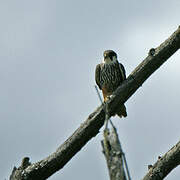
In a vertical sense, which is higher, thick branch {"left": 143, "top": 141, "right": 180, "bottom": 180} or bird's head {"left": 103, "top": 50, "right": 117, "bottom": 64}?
bird's head {"left": 103, "top": 50, "right": 117, "bottom": 64}

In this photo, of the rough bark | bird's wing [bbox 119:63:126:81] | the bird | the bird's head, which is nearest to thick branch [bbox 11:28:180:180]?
the rough bark

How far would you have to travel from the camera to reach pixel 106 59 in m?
11.7

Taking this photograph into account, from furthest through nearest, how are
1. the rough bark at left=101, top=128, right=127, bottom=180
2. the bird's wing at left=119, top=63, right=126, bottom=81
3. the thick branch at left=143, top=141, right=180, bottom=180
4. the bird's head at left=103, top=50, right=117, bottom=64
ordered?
the bird's head at left=103, top=50, right=117, bottom=64 → the bird's wing at left=119, top=63, right=126, bottom=81 → the thick branch at left=143, top=141, right=180, bottom=180 → the rough bark at left=101, top=128, right=127, bottom=180

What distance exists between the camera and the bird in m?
11.1

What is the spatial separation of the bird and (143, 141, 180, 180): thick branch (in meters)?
4.08

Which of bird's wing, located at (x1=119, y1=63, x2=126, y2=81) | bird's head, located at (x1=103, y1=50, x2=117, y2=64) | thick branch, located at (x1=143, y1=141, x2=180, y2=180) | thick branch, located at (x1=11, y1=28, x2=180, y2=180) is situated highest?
bird's head, located at (x1=103, y1=50, x2=117, y2=64)

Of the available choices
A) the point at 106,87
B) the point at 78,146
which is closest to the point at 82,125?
the point at 78,146

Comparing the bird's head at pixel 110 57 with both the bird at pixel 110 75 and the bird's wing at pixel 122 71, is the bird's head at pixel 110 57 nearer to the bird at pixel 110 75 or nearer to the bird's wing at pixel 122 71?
the bird at pixel 110 75

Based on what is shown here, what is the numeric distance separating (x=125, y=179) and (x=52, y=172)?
3.44 meters

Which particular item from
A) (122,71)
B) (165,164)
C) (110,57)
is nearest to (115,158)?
(165,164)

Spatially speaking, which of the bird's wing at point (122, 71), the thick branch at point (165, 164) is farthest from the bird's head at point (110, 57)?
the thick branch at point (165, 164)

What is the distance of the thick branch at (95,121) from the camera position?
695cm

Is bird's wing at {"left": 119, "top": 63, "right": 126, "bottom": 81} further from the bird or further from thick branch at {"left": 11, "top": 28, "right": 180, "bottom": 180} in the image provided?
thick branch at {"left": 11, "top": 28, "right": 180, "bottom": 180}

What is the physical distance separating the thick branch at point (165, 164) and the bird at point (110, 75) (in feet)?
13.4
